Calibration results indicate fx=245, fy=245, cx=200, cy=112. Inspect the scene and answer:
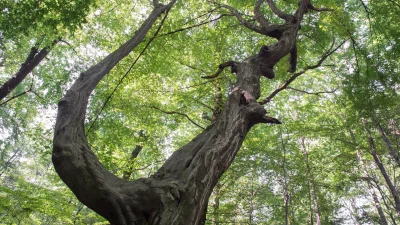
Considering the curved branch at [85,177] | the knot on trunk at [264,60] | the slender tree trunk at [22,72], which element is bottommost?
the curved branch at [85,177]

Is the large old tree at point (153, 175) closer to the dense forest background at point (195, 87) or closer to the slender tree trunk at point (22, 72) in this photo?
the dense forest background at point (195, 87)

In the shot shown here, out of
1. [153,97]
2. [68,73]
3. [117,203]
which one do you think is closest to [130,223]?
[117,203]

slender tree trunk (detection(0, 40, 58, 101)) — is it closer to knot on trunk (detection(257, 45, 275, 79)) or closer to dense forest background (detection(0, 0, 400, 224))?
dense forest background (detection(0, 0, 400, 224))

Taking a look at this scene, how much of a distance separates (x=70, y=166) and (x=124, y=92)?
529cm

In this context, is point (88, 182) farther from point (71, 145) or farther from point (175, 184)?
point (175, 184)

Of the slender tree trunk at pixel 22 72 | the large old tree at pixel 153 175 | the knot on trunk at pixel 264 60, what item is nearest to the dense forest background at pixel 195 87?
the slender tree trunk at pixel 22 72

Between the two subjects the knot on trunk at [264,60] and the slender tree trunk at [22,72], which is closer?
the knot on trunk at [264,60]

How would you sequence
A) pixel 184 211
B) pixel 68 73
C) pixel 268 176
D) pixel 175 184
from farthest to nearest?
pixel 68 73 → pixel 268 176 → pixel 175 184 → pixel 184 211

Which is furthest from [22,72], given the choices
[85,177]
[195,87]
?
[85,177]

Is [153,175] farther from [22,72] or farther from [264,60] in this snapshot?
[22,72]

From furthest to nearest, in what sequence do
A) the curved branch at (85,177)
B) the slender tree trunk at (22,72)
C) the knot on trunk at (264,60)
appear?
the slender tree trunk at (22,72) < the knot on trunk at (264,60) < the curved branch at (85,177)

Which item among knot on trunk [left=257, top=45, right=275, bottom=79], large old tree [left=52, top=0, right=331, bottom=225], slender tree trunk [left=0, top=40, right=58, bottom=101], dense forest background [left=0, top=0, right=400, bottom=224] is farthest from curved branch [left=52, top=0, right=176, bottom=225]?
slender tree trunk [left=0, top=40, right=58, bottom=101]

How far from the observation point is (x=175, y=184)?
6.77 ft

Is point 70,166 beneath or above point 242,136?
beneath
